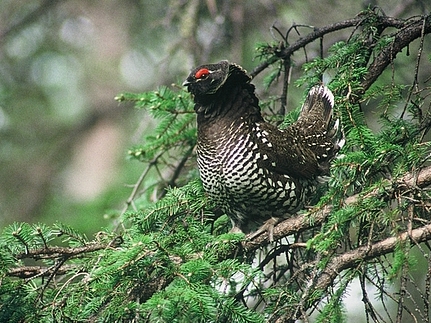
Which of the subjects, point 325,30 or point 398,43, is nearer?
point 398,43

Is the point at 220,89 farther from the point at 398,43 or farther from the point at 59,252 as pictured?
the point at 59,252

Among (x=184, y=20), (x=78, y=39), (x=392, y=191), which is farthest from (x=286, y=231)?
(x=78, y=39)

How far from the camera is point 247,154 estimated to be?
13.4ft

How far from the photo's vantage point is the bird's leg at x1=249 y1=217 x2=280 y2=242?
150 inches

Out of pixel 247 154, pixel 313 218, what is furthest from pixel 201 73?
pixel 313 218

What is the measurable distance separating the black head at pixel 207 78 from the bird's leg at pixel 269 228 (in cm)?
95

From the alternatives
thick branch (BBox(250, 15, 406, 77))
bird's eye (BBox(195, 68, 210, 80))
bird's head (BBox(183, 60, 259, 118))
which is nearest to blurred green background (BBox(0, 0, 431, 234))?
thick branch (BBox(250, 15, 406, 77))

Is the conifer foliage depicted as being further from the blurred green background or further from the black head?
the blurred green background

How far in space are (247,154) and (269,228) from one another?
0.50 meters

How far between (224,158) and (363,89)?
0.96 m

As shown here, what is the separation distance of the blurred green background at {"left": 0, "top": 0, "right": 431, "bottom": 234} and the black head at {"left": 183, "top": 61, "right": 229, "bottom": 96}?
2845 millimetres

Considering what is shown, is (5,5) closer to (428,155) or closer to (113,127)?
(113,127)

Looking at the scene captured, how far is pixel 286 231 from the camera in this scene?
370 cm

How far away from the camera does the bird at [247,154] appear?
405 cm
